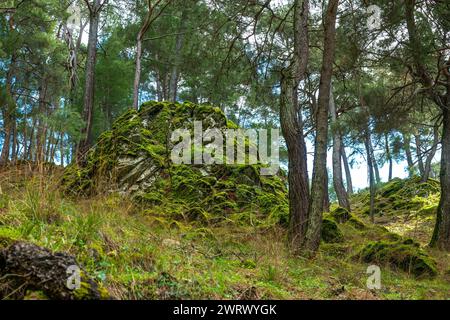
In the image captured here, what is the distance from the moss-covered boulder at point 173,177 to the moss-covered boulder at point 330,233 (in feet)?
2.30

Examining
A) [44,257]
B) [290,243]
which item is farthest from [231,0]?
[44,257]

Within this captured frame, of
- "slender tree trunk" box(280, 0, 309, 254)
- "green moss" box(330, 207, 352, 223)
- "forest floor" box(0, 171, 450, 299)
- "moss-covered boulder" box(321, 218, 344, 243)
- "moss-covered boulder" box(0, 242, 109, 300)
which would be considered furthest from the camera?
"green moss" box(330, 207, 352, 223)

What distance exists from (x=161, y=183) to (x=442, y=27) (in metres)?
5.36

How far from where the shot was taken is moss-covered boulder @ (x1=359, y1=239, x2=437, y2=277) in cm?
499

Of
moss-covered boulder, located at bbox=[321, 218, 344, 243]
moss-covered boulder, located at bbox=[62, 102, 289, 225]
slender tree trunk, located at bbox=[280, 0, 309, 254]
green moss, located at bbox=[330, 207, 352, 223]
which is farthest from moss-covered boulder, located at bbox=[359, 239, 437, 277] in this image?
green moss, located at bbox=[330, 207, 352, 223]

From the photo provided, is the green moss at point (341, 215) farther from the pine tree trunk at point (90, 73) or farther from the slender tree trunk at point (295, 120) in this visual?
the pine tree trunk at point (90, 73)

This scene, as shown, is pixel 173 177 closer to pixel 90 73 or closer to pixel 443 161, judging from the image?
pixel 90 73

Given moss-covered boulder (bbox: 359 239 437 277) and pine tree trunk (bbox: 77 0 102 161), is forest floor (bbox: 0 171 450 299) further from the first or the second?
pine tree trunk (bbox: 77 0 102 161)

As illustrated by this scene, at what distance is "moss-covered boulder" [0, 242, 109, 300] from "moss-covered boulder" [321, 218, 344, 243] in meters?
4.67

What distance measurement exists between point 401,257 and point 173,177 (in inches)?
152

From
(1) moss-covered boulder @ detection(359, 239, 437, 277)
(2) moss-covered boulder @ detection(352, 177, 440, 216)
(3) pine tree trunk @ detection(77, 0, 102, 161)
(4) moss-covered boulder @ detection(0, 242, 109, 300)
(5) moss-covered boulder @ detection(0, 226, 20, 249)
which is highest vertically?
(3) pine tree trunk @ detection(77, 0, 102, 161)

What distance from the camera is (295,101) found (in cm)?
588
